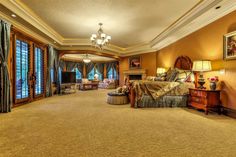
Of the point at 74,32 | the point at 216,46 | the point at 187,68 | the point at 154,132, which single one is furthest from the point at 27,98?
the point at 216,46

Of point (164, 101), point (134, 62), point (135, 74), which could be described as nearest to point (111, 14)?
point (164, 101)

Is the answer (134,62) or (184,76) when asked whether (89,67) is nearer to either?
(134,62)

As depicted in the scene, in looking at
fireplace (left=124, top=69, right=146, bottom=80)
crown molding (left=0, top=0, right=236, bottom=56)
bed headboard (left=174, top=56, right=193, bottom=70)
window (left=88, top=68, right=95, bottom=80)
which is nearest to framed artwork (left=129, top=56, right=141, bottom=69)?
fireplace (left=124, top=69, right=146, bottom=80)

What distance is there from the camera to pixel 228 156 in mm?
1799

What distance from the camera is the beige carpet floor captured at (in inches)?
74.5

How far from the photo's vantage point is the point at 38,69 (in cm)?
650

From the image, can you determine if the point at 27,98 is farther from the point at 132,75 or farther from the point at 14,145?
the point at 132,75

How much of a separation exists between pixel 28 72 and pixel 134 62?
A: 21.5 feet

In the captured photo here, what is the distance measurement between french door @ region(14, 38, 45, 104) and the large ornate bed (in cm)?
397

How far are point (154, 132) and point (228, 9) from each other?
3695mm

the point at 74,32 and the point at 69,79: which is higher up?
the point at 74,32

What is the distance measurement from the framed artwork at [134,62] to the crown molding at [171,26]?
4.53ft

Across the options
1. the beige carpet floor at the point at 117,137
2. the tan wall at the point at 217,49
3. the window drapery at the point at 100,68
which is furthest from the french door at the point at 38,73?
the window drapery at the point at 100,68

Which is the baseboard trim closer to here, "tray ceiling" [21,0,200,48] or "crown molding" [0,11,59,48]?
"tray ceiling" [21,0,200,48]
